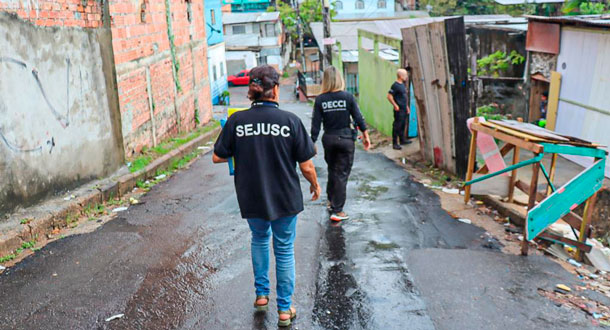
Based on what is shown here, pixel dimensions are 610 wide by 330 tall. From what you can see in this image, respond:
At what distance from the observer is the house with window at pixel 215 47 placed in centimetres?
2956

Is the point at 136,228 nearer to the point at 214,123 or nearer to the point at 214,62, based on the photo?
the point at 214,123

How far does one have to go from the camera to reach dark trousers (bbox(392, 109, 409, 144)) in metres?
10.7

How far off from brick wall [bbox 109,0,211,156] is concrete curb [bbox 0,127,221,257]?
3.67ft

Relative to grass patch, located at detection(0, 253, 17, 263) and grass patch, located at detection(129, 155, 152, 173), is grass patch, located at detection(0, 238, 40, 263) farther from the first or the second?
grass patch, located at detection(129, 155, 152, 173)

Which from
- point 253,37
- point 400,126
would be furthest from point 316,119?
point 253,37

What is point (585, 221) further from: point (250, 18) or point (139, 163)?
point (250, 18)

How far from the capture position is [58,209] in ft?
18.8

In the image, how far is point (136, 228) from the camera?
577 centimetres

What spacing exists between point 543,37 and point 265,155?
10.5m

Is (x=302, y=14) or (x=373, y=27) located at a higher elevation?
(x=302, y=14)

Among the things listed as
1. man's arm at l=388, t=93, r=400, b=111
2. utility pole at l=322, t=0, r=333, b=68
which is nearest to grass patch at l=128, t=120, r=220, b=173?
man's arm at l=388, t=93, r=400, b=111

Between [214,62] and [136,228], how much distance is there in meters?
28.1

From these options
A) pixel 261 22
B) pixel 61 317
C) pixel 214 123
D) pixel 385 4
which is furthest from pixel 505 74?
pixel 385 4

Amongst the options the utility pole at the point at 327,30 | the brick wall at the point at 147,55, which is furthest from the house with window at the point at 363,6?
the brick wall at the point at 147,55
